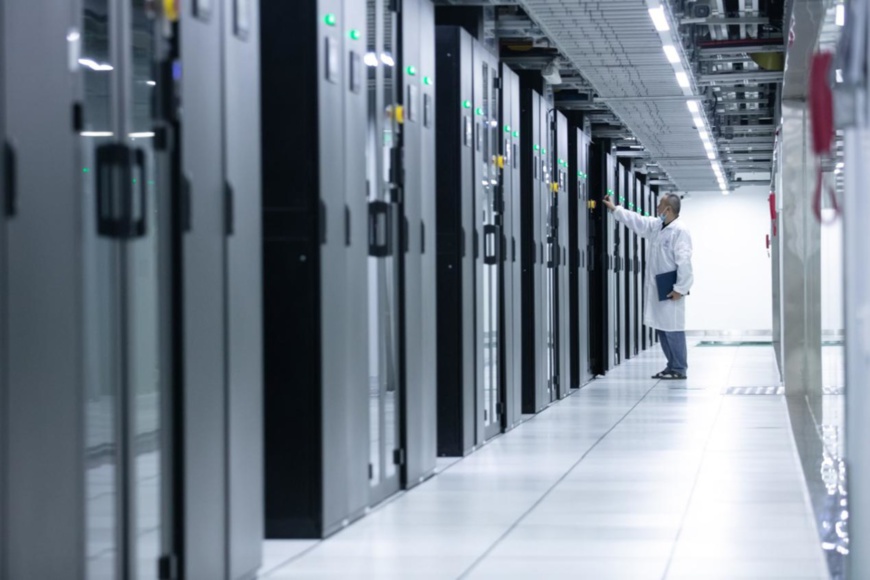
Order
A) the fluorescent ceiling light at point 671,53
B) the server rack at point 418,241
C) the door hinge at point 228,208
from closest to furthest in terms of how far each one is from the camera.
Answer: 1. the door hinge at point 228,208
2. the server rack at point 418,241
3. the fluorescent ceiling light at point 671,53

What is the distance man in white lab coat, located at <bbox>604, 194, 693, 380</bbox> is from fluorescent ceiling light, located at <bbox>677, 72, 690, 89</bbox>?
258cm

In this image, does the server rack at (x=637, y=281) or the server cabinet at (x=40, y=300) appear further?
the server rack at (x=637, y=281)

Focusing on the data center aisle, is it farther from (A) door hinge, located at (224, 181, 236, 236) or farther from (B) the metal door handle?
(B) the metal door handle

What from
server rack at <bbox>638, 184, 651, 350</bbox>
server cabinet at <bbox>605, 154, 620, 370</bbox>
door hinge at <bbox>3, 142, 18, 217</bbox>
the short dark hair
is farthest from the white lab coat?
door hinge at <bbox>3, 142, 18, 217</bbox>

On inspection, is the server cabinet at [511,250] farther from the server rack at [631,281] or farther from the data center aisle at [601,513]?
the server rack at [631,281]


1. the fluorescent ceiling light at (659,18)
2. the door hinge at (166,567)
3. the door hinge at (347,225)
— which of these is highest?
the fluorescent ceiling light at (659,18)

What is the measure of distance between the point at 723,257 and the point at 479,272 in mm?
18059

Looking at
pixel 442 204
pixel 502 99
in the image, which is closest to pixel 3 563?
pixel 442 204

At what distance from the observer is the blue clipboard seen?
13.1 meters

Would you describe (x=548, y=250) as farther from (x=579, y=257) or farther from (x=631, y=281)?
(x=631, y=281)

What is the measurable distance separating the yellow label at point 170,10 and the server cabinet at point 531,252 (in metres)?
6.24

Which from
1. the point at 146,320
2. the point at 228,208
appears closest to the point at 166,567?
the point at 228,208

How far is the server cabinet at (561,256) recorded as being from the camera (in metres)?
10.9

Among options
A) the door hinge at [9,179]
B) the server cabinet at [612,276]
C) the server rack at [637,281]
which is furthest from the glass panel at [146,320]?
the server rack at [637,281]
